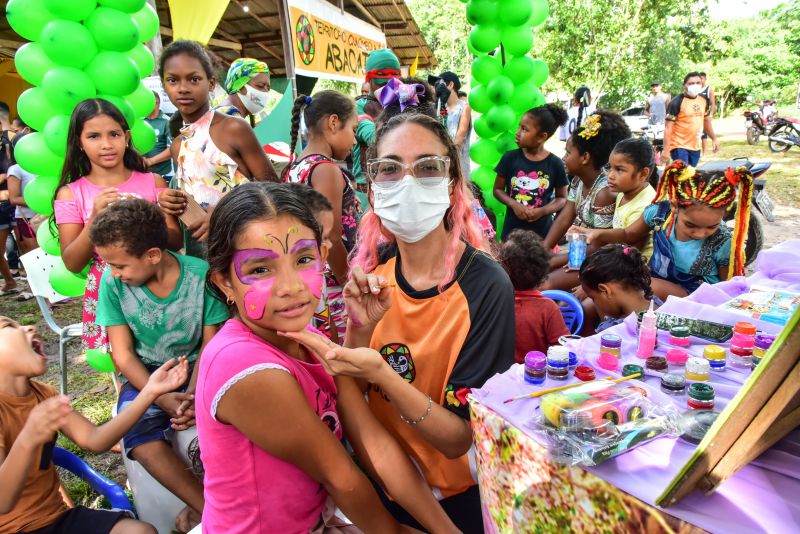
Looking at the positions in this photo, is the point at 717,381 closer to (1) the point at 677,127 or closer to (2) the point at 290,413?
(2) the point at 290,413

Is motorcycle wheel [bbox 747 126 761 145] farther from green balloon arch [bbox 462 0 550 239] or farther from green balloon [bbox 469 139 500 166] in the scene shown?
Answer: green balloon [bbox 469 139 500 166]

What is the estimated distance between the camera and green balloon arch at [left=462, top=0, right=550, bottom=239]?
5.07 m

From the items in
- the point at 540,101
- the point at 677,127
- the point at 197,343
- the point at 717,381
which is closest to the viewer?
the point at 717,381

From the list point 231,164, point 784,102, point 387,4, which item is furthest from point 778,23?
point 231,164

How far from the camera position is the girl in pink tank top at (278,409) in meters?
1.20

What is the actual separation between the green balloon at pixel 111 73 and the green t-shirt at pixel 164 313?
1662mm

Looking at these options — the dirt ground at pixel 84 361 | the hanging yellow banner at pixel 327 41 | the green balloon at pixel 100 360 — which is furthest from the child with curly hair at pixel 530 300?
the hanging yellow banner at pixel 327 41

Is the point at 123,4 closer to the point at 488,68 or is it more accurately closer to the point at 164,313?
the point at 164,313

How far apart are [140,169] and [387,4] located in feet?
38.6

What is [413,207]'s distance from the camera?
1.65 metres

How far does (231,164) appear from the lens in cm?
264

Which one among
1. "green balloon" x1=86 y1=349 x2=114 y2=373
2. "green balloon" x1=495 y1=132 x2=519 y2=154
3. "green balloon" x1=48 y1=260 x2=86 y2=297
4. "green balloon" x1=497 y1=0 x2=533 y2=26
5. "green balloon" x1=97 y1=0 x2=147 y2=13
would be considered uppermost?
"green balloon" x1=497 y1=0 x2=533 y2=26

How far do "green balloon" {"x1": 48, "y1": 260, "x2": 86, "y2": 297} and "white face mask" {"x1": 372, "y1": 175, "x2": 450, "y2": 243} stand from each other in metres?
2.57

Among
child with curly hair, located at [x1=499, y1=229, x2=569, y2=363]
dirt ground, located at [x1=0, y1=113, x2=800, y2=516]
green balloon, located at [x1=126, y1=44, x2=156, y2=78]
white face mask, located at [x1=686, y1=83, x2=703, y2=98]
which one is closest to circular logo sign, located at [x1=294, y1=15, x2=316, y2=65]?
green balloon, located at [x1=126, y1=44, x2=156, y2=78]
